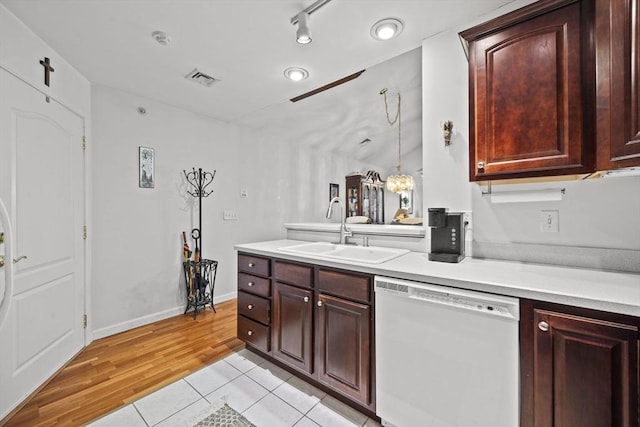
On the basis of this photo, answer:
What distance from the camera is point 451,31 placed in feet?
6.10

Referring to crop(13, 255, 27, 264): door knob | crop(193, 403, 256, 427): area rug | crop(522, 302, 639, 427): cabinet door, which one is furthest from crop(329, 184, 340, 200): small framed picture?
crop(522, 302, 639, 427): cabinet door

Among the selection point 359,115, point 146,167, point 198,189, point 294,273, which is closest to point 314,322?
point 294,273

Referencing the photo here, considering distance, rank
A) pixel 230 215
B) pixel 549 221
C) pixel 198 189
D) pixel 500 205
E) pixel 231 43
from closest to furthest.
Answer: pixel 549 221
pixel 500 205
pixel 231 43
pixel 198 189
pixel 230 215

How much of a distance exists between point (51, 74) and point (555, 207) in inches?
139

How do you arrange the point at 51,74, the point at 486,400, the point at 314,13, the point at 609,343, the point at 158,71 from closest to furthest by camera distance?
the point at 609,343 → the point at 486,400 → the point at 314,13 → the point at 51,74 → the point at 158,71

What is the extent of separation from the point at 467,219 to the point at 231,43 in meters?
2.09

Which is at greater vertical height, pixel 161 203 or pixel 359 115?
pixel 359 115

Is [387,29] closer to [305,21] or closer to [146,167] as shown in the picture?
[305,21]

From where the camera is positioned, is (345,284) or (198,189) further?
(198,189)

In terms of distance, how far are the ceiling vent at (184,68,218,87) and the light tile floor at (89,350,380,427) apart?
250 cm

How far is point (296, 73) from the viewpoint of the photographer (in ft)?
8.08

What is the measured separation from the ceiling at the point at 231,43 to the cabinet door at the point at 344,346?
5.93 feet

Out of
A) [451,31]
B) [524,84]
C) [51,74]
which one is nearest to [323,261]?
[524,84]

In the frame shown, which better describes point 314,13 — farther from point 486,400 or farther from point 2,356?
point 2,356
